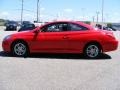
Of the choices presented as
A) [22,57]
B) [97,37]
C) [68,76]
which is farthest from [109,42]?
[68,76]

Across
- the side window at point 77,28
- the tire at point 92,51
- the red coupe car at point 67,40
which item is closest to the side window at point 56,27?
the red coupe car at point 67,40

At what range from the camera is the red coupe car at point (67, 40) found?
39.6 ft

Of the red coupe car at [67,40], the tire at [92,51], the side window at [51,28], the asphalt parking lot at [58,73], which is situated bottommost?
the asphalt parking lot at [58,73]

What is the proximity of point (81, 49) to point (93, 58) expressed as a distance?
0.57 m

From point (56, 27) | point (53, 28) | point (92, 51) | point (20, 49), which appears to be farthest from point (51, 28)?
point (92, 51)

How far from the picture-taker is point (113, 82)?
7.74 metres

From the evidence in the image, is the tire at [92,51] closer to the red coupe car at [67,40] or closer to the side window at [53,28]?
the red coupe car at [67,40]

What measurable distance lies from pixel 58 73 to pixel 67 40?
11.1 ft

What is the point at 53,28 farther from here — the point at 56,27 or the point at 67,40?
the point at 67,40

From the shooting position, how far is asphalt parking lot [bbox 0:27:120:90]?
7.29m

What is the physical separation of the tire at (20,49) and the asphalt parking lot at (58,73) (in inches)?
11.2

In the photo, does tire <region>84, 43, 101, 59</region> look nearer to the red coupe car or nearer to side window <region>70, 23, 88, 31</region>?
the red coupe car

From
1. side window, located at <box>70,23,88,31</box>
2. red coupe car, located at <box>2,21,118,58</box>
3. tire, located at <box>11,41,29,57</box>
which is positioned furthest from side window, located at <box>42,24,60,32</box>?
tire, located at <box>11,41,29,57</box>

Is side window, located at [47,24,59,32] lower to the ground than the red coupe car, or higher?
higher
